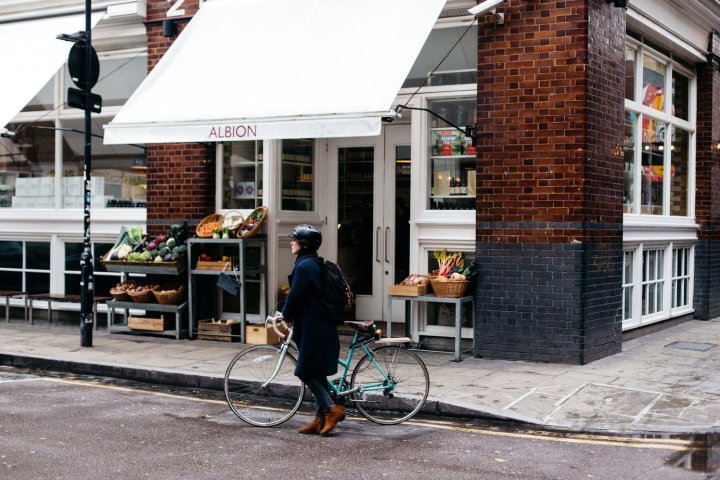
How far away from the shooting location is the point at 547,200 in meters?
10.1

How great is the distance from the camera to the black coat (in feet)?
23.2

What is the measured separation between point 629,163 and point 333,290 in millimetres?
6570

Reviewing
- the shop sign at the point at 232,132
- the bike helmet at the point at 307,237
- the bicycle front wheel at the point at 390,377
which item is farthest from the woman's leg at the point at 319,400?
the shop sign at the point at 232,132

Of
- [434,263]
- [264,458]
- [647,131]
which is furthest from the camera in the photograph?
[647,131]

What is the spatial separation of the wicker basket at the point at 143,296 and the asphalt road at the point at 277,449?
3634mm

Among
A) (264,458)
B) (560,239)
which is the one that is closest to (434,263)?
(560,239)

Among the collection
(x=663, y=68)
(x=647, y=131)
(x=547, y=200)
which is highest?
(x=663, y=68)

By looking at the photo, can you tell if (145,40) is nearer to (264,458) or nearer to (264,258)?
(264,258)

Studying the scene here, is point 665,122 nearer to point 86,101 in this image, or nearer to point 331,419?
point 86,101

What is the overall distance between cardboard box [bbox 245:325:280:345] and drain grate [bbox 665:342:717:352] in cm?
519

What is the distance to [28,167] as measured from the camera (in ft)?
46.4

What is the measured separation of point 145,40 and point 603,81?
6687mm

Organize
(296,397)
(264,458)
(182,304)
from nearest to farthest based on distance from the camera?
(264,458) < (296,397) < (182,304)

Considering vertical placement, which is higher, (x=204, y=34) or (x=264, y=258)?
(x=204, y=34)
